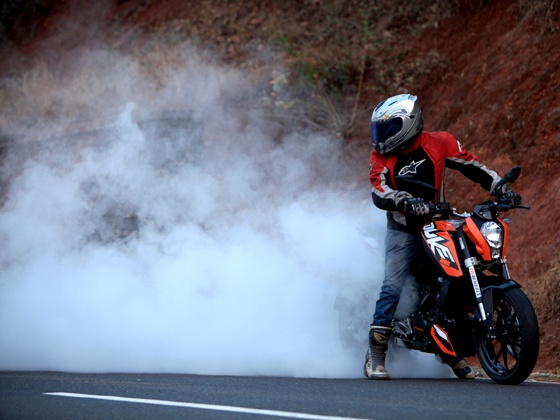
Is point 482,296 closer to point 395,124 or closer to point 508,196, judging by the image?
point 508,196

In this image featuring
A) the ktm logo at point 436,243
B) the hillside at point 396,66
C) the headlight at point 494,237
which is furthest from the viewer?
the hillside at point 396,66

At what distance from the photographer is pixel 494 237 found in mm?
7359

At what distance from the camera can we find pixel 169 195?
49.8ft

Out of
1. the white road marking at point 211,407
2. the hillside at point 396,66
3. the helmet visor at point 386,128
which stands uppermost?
the hillside at point 396,66

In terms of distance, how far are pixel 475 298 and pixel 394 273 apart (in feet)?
2.61

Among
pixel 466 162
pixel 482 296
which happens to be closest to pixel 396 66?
pixel 466 162

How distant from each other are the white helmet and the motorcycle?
1.01 feet

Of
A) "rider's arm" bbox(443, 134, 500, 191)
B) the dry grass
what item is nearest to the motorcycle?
"rider's arm" bbox(443, 134, 500, 191)

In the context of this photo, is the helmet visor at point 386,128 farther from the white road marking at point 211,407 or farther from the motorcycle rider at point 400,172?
the white road marking at point 211,407

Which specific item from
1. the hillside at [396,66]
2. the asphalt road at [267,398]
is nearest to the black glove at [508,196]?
the asphalt road at [267,398]

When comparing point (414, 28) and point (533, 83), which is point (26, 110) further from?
point (533, 83)

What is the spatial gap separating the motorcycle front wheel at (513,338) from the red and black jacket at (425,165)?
112 centimetres

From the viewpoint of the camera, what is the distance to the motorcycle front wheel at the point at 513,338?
6922 millimetres

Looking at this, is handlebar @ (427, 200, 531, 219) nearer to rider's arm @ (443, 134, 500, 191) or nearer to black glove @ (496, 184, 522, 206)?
black glove @ (496, 184, 522, 206)
